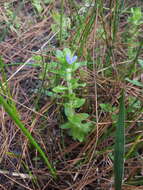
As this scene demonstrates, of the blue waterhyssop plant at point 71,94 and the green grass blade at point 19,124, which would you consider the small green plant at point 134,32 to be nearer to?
the blue waterhyssop plant at point 71,94

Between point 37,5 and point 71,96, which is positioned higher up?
point 37,5

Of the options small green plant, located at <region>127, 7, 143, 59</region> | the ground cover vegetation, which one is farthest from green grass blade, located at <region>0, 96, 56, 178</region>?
small green plant, located at <region>127, 7, 143, 59</region>

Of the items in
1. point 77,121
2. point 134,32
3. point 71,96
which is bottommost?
point 77,121

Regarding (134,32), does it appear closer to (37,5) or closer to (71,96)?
(71,96)

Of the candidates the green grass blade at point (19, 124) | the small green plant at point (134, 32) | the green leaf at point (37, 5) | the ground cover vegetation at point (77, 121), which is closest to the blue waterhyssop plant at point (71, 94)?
the ground cover vegetation at point (77, 121)

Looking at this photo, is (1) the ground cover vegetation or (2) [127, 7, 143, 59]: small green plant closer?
(1) the ground cover vegetation

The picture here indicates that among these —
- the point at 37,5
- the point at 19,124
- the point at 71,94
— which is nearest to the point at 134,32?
the point at 71,94

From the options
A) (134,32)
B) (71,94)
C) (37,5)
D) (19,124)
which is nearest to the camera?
(19,124)

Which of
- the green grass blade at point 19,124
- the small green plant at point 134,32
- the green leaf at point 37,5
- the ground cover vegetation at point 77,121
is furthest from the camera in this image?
the green leaf at point 37,5

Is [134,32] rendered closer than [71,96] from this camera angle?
No

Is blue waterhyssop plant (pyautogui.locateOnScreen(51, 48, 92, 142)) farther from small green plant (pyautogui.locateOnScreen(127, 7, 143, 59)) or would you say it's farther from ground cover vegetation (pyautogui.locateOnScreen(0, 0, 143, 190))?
small green plant (pyautogui.locateOnScreen(127, 7, 143, 59))

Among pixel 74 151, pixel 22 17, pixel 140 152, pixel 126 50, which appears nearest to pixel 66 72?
pixel 74 151

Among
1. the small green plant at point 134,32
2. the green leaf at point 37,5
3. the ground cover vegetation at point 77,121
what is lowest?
the ground cover vegetation at point 77,121
